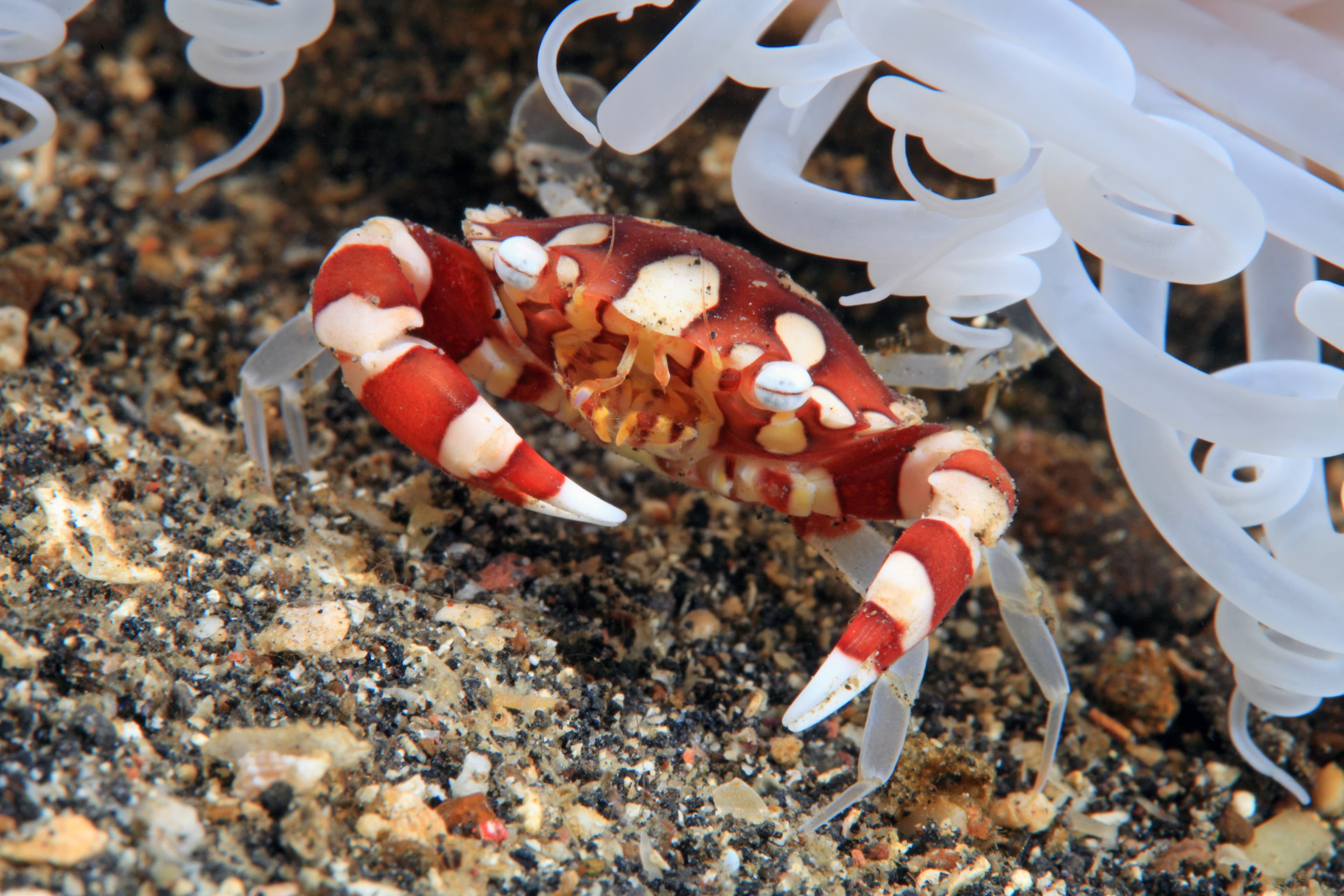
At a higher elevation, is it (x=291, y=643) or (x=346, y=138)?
(x=346, y=138)

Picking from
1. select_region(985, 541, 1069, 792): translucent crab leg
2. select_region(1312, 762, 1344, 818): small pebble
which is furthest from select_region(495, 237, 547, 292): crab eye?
select_region(1312, 762, 1344, 818): small pebble

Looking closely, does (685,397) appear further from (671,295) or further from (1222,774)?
(1222,774)

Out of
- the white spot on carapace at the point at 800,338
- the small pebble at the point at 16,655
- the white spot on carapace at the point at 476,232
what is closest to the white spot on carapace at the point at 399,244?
the white spot on carapace at the point at 476,232

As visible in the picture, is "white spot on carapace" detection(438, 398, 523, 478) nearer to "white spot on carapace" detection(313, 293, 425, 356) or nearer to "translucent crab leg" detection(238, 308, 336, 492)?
"white spot on carapace" detection(313, 293, 425, 356)

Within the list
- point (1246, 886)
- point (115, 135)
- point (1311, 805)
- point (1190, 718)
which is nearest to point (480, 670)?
point (1246, 886)

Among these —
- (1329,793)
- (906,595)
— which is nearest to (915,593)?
(906,595)

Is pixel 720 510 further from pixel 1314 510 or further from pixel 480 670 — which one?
pixel 1314 510
